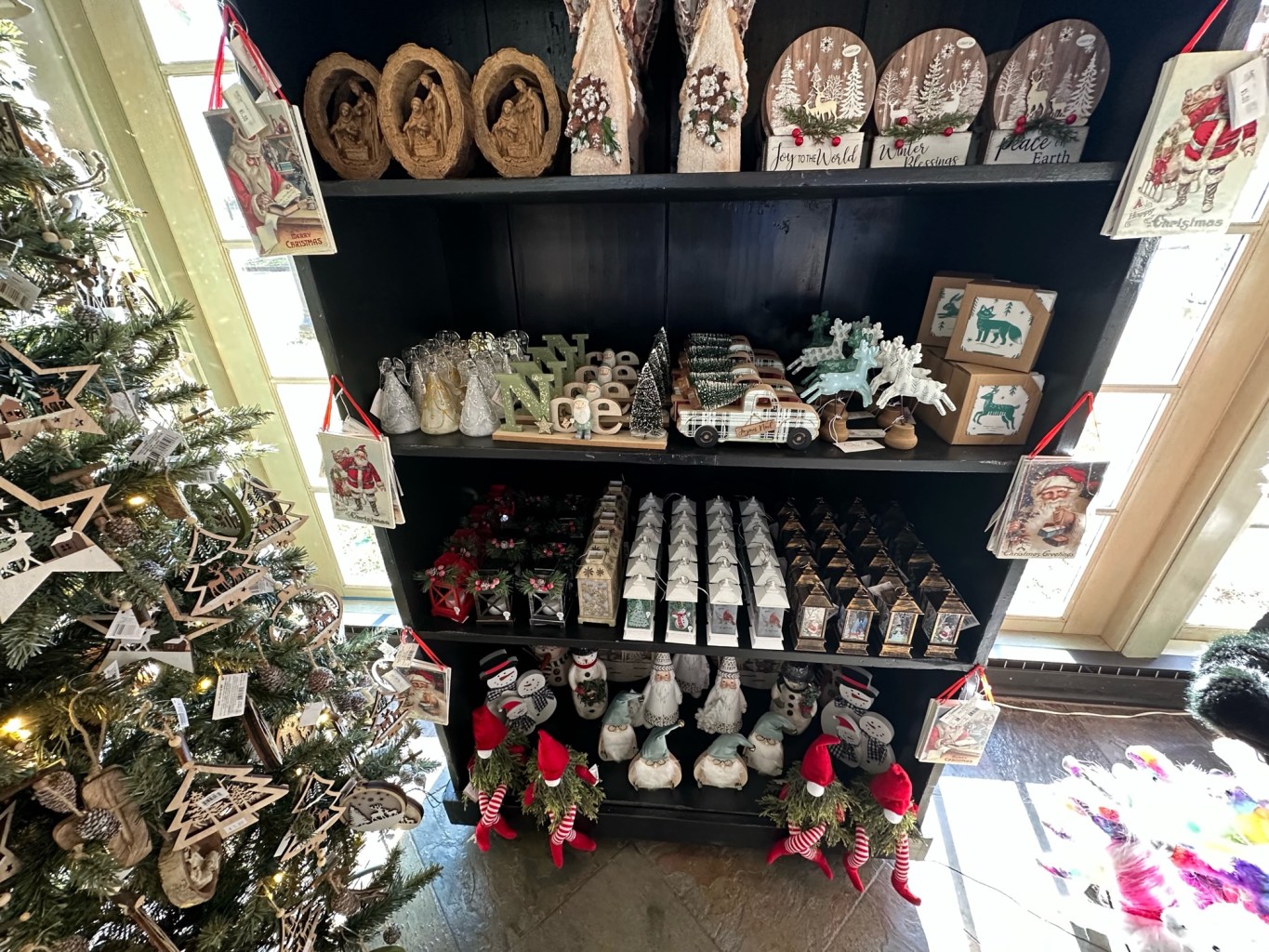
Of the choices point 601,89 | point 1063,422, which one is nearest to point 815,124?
point 601,89

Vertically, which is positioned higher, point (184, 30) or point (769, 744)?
point (184, 30)

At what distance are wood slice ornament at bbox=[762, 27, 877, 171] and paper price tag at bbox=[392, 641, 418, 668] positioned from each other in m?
1.17

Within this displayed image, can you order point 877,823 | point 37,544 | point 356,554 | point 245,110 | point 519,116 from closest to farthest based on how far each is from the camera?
point 37,544 < point 245,110 < point 519,116 < point 877,823 < point 356,554

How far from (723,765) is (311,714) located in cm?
95

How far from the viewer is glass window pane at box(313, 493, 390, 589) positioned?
6.81ft

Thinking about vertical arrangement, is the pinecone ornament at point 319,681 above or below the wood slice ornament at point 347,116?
below

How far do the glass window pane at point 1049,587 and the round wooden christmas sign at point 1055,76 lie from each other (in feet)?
Result: 4.87

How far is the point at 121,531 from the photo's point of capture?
71 centimetres

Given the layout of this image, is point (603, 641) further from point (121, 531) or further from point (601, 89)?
point (601, 89)

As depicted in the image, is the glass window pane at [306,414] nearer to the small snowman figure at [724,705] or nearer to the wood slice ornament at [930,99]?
Answer: the small snowman figure at [724,705]

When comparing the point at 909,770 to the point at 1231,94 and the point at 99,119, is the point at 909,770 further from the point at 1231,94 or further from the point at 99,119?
the point at 99,119

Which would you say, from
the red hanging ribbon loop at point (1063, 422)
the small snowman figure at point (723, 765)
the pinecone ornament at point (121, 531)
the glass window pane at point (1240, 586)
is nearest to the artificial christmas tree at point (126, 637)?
the pinecone ornament at point (121, 531)

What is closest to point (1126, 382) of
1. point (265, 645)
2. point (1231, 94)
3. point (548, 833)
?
point (1231, 94)

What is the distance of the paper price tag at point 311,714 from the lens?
0.94m
